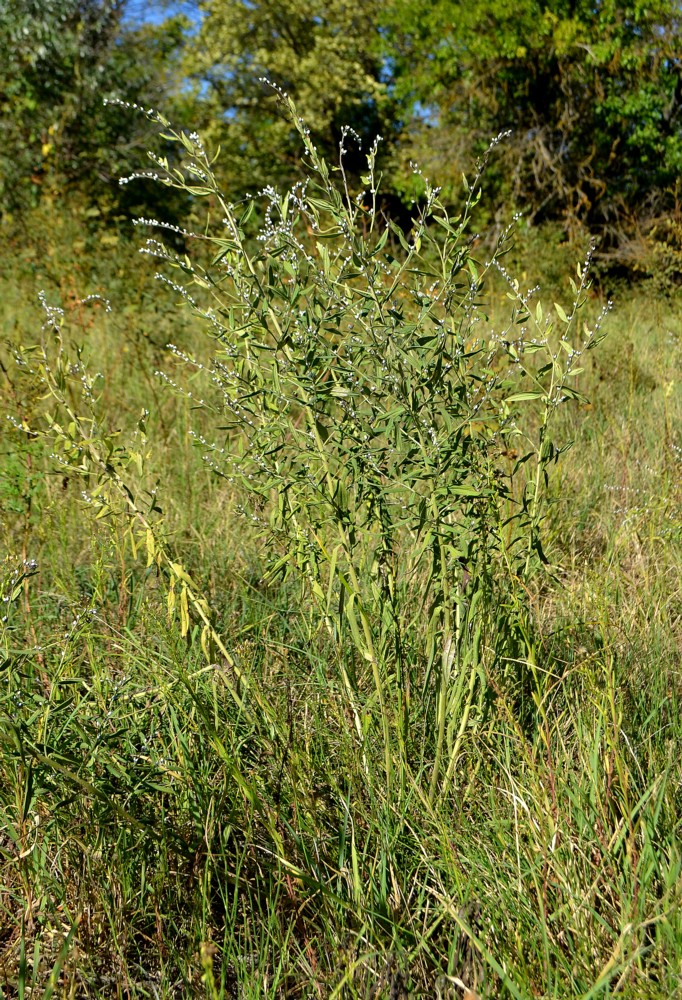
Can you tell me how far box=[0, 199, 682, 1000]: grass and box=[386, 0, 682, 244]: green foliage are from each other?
11036 millimetres

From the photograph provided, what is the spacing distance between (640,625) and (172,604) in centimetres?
137

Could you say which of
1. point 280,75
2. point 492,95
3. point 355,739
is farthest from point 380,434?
point 280,75

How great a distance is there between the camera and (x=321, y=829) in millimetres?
1869

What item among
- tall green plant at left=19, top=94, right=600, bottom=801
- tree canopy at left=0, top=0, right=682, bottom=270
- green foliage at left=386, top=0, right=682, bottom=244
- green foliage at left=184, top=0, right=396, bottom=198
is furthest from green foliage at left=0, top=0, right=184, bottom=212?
tall green plant at left=19, top=94, right=600, bottom=801

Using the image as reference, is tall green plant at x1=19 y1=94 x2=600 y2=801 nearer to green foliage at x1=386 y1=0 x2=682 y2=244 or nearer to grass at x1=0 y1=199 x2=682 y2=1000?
grass at x1=0 y1=199 x2=682 y2=1000

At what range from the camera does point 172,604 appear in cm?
193

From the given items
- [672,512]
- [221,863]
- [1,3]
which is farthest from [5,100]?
[221,863]

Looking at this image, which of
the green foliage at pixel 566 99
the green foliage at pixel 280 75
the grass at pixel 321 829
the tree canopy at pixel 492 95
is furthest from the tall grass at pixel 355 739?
the green foliage at pixel 280 75

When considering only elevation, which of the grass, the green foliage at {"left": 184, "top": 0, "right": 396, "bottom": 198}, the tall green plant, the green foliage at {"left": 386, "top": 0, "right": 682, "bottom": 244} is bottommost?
the grass

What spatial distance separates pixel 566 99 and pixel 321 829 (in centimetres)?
1321

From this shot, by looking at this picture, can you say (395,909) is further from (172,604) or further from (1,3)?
(1,3)

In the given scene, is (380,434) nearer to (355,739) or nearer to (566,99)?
(355,739)

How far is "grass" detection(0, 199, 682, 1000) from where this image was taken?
154cm

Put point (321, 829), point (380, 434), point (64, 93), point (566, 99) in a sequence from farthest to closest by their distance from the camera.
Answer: point (566, 99)
point (64, 93)
point (380, 434)
point (321, 829)
